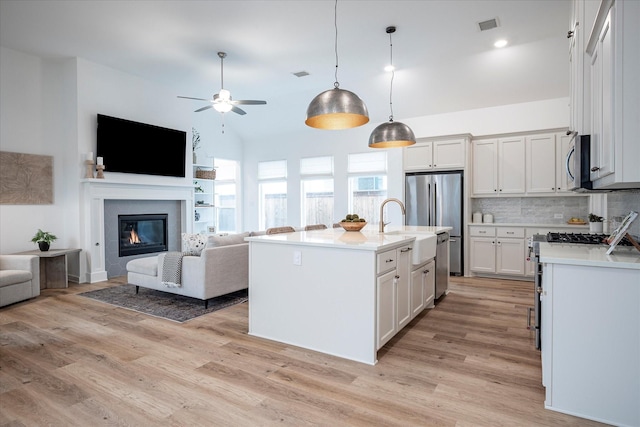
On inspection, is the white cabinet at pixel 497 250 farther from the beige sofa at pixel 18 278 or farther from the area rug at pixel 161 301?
the beige sofa at pixel 18 278

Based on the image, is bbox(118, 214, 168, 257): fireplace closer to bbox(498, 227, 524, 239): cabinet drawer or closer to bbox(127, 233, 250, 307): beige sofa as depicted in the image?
bbox(127, 233, 250, 307): beige sofa

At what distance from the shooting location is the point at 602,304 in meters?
1.95

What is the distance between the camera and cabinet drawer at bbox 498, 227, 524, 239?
5.62 metres

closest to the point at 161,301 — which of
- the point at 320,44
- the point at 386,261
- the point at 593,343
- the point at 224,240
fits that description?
the point at 224,240

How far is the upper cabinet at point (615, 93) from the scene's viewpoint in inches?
68.4

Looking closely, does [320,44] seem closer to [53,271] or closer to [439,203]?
[439,203]

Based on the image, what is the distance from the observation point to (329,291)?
113 inches

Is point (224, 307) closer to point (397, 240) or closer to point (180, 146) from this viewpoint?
point (397, 240)

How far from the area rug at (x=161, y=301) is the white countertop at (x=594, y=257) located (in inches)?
133

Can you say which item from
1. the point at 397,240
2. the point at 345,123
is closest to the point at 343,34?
the point at 345,123

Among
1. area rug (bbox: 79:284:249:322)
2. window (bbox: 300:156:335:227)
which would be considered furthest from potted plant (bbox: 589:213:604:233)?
window (bbox: 300:156:335:227)

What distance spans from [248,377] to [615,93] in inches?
108

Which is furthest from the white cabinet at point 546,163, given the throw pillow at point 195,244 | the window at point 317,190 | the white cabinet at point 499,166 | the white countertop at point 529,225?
the throw pillow at point 195,244

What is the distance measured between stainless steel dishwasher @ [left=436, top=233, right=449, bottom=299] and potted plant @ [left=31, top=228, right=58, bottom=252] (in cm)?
546
